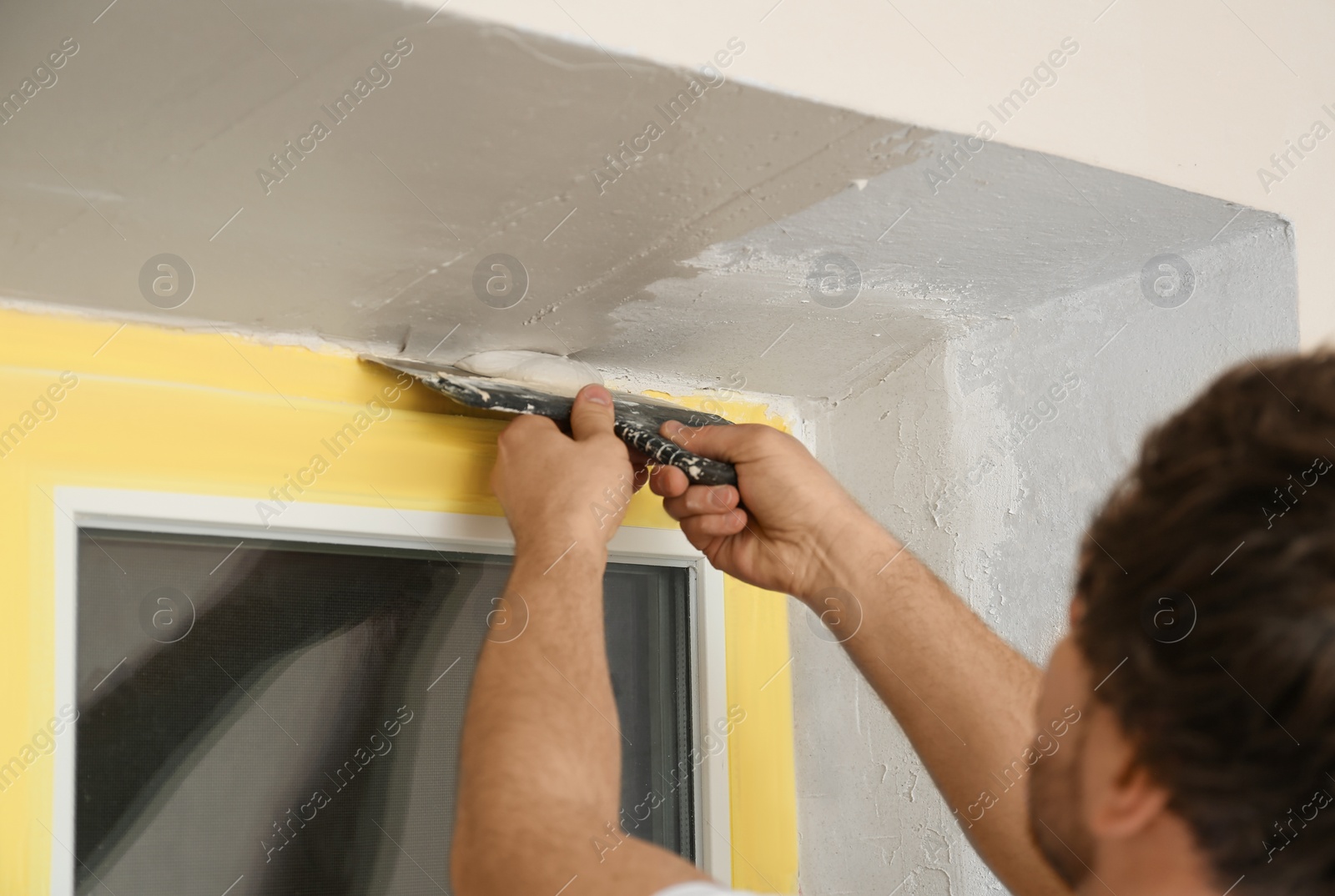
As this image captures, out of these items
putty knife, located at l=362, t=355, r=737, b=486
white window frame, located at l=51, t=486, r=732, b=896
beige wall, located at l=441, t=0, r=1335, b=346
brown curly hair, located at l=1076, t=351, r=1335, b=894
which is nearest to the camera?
brown curly hair, located at l=1076, t=351, r=1335, b=894

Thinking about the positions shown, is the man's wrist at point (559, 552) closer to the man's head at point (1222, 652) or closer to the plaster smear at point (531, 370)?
the plaster smear at point (531, 370)

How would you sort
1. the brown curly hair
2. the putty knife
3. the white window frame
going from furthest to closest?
the putty knife
the white window frame
the brown curly hair

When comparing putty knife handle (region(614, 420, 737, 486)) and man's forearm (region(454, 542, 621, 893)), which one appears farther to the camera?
putty knife handle (region(614, 420, 737, 486))

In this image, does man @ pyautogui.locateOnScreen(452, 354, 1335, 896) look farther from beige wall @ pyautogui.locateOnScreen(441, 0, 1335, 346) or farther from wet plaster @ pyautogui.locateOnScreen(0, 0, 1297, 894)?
beige wall @ pyautogui.locateOnScreen(441, 0, 1335, 346)

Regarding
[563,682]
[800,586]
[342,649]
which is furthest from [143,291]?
[800,586]

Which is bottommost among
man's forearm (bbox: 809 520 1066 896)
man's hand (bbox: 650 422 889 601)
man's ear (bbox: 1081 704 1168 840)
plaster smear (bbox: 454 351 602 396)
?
man's ear (bbox: 1081 704 1168 840)

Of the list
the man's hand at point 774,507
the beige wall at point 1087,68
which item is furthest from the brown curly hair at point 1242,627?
the man's hand at point 774,507

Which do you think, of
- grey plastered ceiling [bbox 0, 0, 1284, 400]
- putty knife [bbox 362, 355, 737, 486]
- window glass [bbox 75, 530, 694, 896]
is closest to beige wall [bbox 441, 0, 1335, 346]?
grey plastered ceiling [bbox 0, 0, 1284, 400]

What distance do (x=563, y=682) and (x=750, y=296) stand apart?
0.46 m

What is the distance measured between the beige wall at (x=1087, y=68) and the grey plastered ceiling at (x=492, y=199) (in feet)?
0.06

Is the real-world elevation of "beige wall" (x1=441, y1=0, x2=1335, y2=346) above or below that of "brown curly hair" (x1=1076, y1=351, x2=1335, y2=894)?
above

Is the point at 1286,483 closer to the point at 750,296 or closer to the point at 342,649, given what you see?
the point at 750,296

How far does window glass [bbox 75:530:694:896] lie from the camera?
962 mm

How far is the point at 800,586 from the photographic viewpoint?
1136 mm
